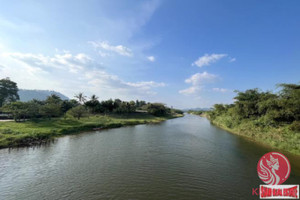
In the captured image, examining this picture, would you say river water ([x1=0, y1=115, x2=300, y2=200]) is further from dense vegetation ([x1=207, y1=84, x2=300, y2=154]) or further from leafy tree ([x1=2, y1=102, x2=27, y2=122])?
leafy tree ([x1=2, y1=102, x2=27, y2=122])

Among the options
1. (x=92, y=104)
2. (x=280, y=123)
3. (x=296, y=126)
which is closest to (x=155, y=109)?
(x=92, y=104)

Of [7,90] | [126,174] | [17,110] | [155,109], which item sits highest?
[7,90]

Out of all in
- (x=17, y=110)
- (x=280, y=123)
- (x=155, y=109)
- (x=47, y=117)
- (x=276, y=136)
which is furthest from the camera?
(x=155, y=109)

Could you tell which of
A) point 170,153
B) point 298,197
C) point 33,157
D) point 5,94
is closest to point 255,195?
point 298,197

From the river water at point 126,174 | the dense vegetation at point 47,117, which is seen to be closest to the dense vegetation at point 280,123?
the river water at point 126,174

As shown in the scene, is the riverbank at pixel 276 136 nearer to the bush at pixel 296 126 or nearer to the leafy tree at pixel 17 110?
the bush at pixel 296 126

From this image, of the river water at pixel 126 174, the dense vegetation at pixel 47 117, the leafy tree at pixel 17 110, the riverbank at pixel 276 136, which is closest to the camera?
the river water at pixel 126 174

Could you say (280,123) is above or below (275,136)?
above

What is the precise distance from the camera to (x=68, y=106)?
52.6 m

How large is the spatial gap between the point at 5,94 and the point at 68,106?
81.8 ft

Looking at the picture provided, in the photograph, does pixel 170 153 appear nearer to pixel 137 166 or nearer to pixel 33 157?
pixel 137 166

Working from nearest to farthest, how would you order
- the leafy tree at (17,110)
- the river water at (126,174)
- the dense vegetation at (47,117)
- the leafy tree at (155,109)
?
the river water at (126,174) < the dense vegetation at (47,117) < the leafy tree at (17,110) < the leafy tree at (155,109)

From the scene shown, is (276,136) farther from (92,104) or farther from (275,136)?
(92,104)

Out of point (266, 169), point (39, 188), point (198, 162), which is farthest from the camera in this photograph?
point (198, 162)
